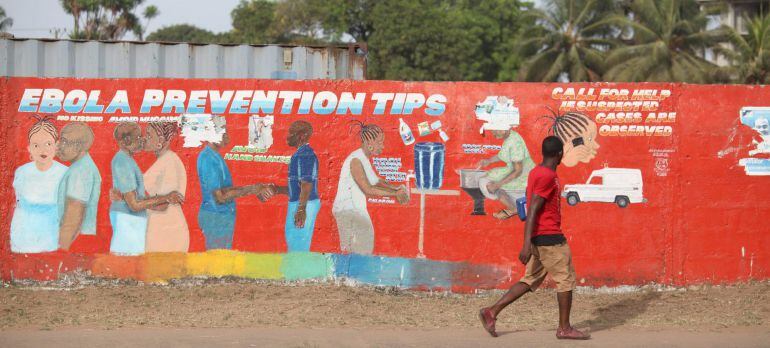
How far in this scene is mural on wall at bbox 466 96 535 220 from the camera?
8.12 meters

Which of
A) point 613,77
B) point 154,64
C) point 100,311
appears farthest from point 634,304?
point 613,77

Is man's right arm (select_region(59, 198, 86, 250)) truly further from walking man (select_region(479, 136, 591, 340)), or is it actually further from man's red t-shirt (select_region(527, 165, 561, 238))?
man's red t-shirt (select_region(527, 165, 561, 238))

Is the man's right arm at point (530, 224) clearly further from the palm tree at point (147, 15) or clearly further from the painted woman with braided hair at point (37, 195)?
the palm tree at point (147, 15)

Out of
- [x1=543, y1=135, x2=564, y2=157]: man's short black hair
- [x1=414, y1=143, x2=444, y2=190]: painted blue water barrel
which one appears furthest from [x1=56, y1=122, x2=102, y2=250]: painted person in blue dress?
[x1=543, y1=135, x2=564, y2=157]: man's short black hair

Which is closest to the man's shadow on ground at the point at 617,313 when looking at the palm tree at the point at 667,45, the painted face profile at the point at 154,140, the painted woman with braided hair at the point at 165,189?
the painted woman with braided hair at the point at 165,189

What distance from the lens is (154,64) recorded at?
33.0 ft

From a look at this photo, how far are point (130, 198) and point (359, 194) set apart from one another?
7.08 ft

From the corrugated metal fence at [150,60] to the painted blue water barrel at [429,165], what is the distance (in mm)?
2465

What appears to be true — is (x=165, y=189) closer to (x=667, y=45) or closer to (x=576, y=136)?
(x=576, y=136)

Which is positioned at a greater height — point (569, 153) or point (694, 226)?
point (569, 153)

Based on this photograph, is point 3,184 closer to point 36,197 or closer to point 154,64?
point 36,197

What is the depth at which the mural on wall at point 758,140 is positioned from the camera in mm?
8273

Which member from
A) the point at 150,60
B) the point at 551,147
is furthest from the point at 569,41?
the point at 551,147

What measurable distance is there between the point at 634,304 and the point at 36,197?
223 inches
